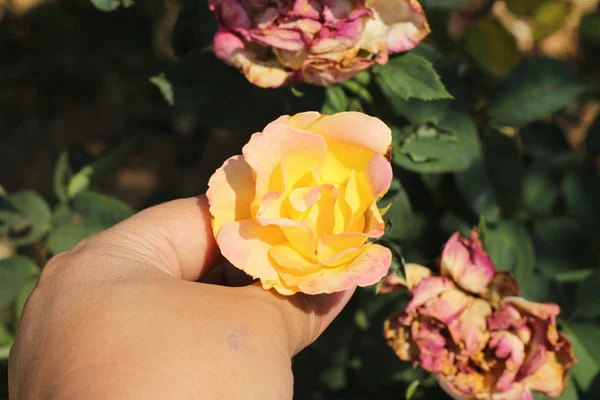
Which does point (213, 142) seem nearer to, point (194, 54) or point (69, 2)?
point (69, 2)

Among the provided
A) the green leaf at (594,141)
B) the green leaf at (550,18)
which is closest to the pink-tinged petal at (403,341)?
the green leaf at (594,141)

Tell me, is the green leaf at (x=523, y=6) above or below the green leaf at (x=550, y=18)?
above

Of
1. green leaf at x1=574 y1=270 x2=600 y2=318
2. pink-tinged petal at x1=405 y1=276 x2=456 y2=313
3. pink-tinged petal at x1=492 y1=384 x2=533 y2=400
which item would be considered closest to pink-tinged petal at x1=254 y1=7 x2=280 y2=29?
pink-tinged petal at x1=405 y1=276 x2=456 y2=313

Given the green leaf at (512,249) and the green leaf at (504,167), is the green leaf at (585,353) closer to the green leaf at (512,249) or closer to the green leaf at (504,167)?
the green leaf at (512,249)

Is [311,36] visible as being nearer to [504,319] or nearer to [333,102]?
[333,102]

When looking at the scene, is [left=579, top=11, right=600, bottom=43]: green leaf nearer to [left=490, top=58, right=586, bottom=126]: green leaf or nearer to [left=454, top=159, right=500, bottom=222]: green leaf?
[left=490, top=58, right=586, bottom=126]: green leaf

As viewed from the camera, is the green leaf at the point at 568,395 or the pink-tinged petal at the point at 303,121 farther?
the green leaf at the point at 568,395

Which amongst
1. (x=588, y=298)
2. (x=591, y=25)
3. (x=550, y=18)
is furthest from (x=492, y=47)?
(x=588, y=298)

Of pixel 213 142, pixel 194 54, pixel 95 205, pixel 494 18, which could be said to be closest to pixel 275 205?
pixel 194 54
